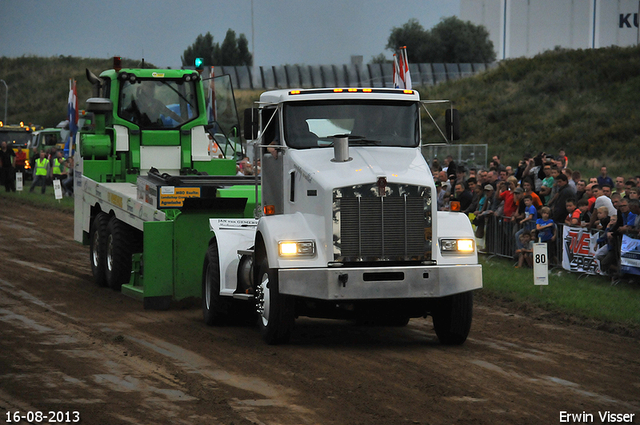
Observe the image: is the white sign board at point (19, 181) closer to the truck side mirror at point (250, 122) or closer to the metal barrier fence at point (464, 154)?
the metal barrier fence at point (464, 154)

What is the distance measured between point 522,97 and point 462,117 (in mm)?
4145

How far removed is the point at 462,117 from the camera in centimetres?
4881

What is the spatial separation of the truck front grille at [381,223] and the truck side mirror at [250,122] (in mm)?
1690

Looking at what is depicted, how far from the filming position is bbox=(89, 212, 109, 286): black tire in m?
15.0

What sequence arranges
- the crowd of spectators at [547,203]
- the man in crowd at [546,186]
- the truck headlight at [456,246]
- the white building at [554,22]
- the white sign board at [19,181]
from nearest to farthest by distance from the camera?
the truck headlight at [456,246], the crowd of spectators at [547,203], the man in crowd at [546,186], the white sign board at [19,181], the white building at [554,22]

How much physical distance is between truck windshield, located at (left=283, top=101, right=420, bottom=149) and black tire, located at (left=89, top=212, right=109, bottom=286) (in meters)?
5.74

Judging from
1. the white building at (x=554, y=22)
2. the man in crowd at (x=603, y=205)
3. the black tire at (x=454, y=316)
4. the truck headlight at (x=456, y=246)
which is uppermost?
the white building at (x=554, y=22)

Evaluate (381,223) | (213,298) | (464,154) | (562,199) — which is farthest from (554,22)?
Answer: (381,223)

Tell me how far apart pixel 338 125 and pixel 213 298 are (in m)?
2.81

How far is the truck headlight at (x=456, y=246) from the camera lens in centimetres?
995

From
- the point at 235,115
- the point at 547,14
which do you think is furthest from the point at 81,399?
the point at 547,14

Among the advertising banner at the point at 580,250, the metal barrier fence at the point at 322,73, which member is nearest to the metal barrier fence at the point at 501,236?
the advertising banner at the point at 580,250

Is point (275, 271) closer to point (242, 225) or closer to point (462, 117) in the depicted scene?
point (242, 225)

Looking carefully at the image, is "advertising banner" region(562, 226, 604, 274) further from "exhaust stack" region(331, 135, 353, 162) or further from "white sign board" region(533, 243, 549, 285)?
"exhaust stack" region(331, 135, 353, 162)
